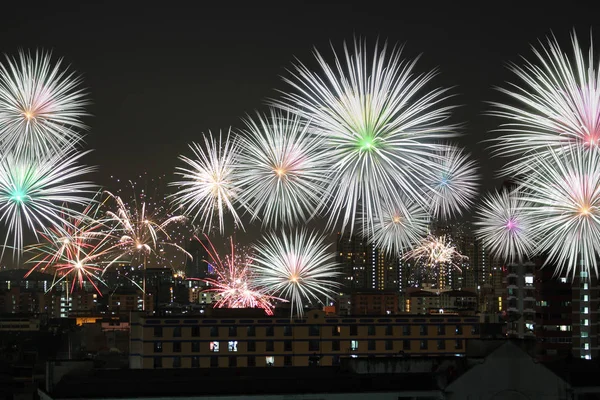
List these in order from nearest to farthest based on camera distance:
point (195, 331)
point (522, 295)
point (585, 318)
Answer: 1. point (195, 331)
2. point (585, 318)
3. point (522, 295)

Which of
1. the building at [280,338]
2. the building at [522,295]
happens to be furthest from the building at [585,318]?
the building at [280,338]

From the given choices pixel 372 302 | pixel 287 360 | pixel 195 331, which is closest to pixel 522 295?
pixel 287 360

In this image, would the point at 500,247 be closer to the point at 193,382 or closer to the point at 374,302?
the point at 193,382

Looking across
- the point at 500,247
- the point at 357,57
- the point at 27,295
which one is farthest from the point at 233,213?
the point at 27,295

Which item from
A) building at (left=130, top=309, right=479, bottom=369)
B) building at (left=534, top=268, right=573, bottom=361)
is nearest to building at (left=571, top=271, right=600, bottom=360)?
A: building at (left=534, top=268, right=573, bottom=361)

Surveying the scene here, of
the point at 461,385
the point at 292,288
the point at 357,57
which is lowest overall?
the point at 461,385

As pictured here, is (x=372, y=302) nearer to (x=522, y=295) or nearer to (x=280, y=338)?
(x=522, y=295)

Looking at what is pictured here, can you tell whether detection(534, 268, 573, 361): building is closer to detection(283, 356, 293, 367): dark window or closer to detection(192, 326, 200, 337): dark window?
detection(283, 356, 293, 367): dark window

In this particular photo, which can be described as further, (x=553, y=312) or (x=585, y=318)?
(x=553, y=312)
